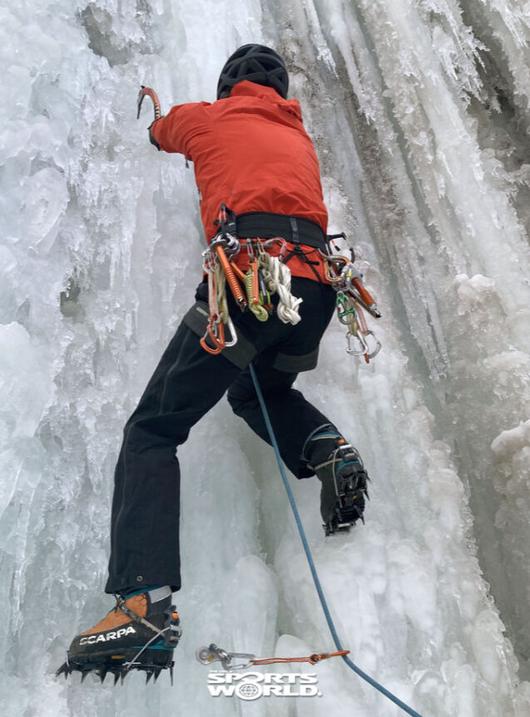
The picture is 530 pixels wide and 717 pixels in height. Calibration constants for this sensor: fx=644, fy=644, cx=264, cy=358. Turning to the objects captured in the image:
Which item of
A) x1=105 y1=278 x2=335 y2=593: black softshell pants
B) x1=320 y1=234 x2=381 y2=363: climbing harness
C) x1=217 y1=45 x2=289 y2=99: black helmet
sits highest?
x1=217 y1=45 x2=289 y2=99: black helmet

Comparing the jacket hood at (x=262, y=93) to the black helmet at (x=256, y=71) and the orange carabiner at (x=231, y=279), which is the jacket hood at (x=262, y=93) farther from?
the orange carabiner at (x=231, y=279)

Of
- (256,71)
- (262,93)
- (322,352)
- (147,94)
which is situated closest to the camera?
(262,93)

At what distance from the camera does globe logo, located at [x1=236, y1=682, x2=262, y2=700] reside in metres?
1.59

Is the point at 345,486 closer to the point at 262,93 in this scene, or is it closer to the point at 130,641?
the point at 130,641

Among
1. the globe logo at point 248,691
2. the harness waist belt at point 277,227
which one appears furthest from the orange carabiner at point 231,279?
the globe logo at point 248,691

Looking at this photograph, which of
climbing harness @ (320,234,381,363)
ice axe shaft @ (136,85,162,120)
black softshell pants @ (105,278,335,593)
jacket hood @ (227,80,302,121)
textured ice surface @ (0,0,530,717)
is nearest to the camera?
black softshell pants @ (105,278,335,593)

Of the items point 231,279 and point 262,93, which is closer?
point 231,279

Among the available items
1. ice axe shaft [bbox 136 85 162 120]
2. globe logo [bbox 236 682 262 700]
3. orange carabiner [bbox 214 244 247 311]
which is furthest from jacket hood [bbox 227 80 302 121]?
globe logo [bbox 236 682 262 700]

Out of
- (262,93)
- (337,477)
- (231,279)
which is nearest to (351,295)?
(231,279)

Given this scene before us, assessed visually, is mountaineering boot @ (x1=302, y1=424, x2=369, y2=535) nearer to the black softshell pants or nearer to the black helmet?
the black softshell pants

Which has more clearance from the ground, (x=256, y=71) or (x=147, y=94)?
(x=256, y=71)

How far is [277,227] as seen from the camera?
1.83m

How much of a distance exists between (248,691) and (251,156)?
4.75 ft

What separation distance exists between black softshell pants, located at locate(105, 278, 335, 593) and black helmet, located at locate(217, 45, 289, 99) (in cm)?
84
